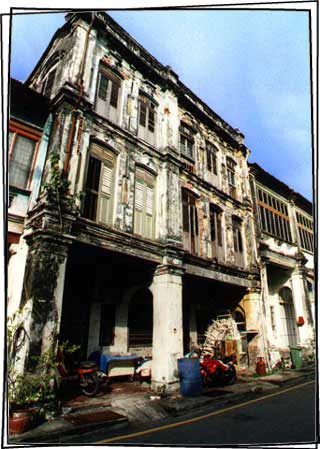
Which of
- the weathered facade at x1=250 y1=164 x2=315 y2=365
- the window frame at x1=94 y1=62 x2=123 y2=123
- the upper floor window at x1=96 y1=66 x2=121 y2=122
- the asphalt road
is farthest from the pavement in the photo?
the upper floor window at x1=96 y1=66 x2=121 y2=122

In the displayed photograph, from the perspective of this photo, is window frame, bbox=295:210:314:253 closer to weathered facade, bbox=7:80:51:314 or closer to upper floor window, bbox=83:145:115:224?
upper floor window, bbox=83:145:115:224

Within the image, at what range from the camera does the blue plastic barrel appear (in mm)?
7715

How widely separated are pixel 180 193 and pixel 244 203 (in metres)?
Result: 5.33

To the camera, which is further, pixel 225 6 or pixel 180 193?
pixel 180 193

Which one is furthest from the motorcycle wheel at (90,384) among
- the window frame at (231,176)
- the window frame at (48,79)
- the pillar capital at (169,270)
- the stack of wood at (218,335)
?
the window frame at (231,176)

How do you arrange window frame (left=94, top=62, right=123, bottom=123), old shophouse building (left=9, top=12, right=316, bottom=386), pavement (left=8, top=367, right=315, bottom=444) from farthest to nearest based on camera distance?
window frame (left=94, top=62, right=123, bottom=123), old shophouse building (left=9, top=12, right=316, bottom=386), pavement (left=8, top=367, right=315, bottom=444)

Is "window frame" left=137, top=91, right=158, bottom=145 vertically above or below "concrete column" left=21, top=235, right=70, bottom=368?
above

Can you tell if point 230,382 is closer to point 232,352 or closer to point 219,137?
point 232,352

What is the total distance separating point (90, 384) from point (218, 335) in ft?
22.1

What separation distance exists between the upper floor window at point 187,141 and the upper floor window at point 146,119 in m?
1.78

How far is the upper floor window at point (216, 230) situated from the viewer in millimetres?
12280

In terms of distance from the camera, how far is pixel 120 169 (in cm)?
916

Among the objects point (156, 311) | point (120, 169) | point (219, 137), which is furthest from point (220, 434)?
point (219, 137)

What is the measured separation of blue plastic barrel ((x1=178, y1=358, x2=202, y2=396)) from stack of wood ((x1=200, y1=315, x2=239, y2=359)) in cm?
389
